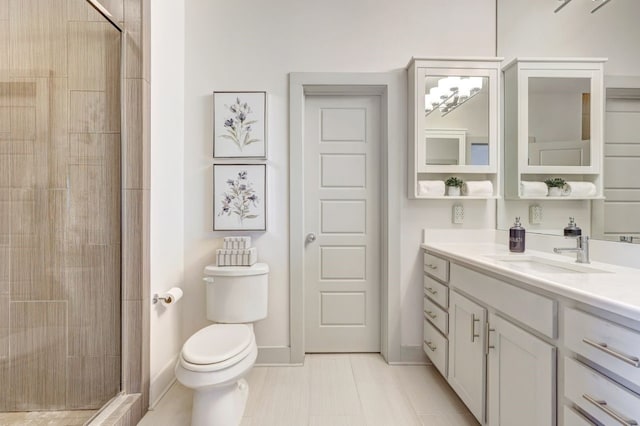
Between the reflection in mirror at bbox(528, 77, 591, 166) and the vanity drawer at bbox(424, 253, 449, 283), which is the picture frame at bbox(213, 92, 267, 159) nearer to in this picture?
the vanity drawer at bbox(424, 253, 449, 283)

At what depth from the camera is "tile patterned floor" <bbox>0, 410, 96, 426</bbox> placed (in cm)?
161

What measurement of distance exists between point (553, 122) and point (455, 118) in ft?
1.94

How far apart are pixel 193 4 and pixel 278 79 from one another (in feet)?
2.76

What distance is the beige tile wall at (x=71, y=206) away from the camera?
1.61 meters

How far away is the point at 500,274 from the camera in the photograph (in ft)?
4.79

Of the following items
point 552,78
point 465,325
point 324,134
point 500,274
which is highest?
point 552,78

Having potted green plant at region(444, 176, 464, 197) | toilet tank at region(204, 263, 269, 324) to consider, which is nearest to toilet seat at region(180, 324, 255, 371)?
toilet tank at region(204, 263, 269, 324)

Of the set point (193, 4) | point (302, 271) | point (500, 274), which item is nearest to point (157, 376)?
point (302, 271)

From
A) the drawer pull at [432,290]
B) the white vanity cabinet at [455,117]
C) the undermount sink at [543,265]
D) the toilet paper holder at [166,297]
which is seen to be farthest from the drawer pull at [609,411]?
the toilet paper holder at [166,297]

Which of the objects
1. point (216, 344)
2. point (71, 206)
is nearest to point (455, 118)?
point (216, 344)

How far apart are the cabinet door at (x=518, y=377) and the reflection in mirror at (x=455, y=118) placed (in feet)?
4.03

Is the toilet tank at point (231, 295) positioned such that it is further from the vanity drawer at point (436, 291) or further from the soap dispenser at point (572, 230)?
the soap dispenser at point (572, 230)

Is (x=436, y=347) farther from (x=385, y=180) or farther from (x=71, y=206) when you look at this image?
(x=71, y=206)

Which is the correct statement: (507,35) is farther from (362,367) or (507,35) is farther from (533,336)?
(362,367)
